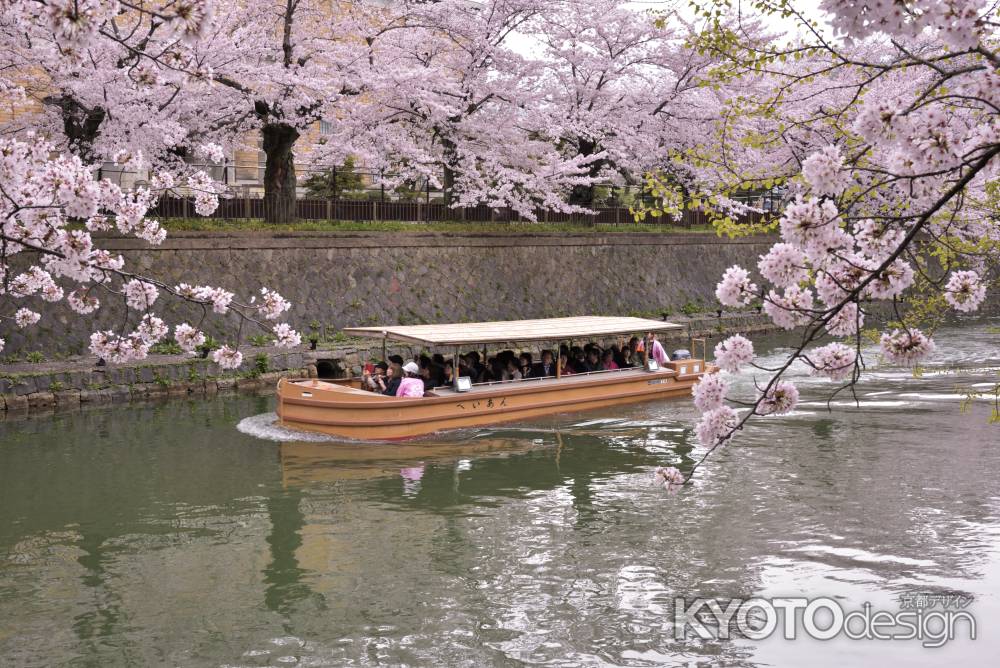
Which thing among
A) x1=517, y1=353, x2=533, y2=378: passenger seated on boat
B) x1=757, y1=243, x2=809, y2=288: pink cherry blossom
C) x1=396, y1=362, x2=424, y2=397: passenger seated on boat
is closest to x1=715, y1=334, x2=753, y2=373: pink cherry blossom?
x1=757, y1=243, x2=809, y2=288: pink cherry blossom

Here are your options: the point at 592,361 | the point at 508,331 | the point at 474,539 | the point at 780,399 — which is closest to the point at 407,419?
the point at 508,331

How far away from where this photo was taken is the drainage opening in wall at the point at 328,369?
68.2ft

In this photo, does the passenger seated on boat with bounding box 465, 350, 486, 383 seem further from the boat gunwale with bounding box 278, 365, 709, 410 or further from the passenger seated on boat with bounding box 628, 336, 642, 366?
the passenger seated on boat with bounding box 628, 336, 642, 366

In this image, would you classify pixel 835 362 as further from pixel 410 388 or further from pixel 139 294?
pixel 410 388

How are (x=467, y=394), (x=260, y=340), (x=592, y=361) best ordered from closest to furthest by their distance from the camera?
(x=467, y=394) → (x=592, y=361) → (x=260, y=340)

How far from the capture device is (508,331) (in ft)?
65.8

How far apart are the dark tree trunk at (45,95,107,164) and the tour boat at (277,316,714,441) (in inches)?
360

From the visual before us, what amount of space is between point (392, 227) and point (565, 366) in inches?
409

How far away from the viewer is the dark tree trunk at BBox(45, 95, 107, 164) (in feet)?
79.3

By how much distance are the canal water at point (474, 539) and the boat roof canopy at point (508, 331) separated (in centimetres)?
167

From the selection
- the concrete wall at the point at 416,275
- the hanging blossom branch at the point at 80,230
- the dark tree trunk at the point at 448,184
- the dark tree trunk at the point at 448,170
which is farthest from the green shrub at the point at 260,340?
the hanging blossom branch at the point at 80,230

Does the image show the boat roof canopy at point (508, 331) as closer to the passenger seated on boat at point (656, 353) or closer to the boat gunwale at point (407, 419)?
the passenger seated on boat at point (656, 353)

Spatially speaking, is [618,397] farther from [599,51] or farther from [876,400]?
[599,51]

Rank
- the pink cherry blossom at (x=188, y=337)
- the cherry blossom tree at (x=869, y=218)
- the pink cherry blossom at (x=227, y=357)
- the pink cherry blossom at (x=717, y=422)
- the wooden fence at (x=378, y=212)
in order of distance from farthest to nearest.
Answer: the wooden fence at (x=378, y=212) < the pink cherry blossom at (x=227, y=357) < the pink cherry blossom at (x=188, y=337) < the pink cherry blossom at (x=717, y=422) < the cherry blossom tree at (x=869, y=218)
